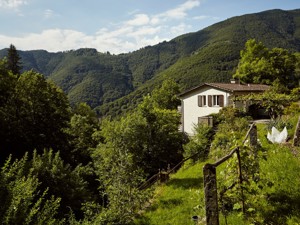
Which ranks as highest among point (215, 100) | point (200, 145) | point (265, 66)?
point (265, 66)

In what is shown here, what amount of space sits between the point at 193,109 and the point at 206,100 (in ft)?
7.34

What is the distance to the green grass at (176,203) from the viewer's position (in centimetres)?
882

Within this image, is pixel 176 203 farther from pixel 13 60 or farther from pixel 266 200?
pixel 13 60

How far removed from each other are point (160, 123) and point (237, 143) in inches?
709

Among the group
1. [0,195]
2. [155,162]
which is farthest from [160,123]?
[0,195]

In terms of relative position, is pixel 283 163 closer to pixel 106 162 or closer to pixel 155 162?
pixel 106 162


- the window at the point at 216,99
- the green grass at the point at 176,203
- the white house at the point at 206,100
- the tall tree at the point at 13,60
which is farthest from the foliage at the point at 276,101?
the tall tree at the point at 13,60

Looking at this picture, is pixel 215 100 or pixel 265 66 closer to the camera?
pixel 215 100

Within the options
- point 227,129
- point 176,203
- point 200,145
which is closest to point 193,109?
point 200,145

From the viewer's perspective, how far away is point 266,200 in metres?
5.64

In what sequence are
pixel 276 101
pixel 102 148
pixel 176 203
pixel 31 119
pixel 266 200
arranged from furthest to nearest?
1. pixel 31 119
2. pixel 276 101
3. pixel 102 148
4. pixel 176 203
5. pixel 266 200

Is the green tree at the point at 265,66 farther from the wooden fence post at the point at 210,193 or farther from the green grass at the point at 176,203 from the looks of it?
the wooden fence post at the point at 210,193

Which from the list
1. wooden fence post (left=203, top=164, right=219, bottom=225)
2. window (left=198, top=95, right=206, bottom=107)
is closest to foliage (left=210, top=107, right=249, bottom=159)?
window (left=198, top=95, right=206, bottom=107)

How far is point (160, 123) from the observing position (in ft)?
76.8
